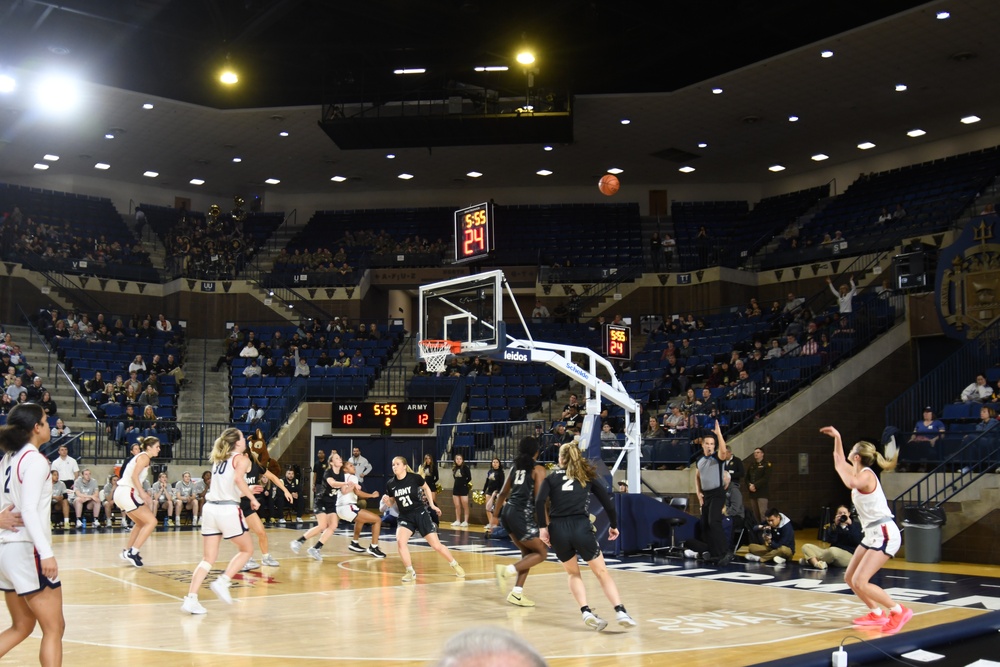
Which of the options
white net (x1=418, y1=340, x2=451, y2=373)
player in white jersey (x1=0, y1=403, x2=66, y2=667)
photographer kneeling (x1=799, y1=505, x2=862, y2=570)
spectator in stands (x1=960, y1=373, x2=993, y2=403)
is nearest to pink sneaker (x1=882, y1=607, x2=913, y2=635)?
photographer kneeling (x1=799, y1=505, x2=862, y2=570)

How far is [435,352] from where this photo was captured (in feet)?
55.6

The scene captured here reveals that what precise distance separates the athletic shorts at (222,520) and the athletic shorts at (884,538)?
659 centimetres

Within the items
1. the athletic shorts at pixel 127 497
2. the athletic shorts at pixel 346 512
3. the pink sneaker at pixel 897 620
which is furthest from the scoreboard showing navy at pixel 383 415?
the pink sneaker at pixel 897 620

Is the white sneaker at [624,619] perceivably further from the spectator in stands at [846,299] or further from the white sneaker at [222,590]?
the spectator in stands at [846,299]

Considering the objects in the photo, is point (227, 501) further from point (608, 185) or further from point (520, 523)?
point (608, 185)

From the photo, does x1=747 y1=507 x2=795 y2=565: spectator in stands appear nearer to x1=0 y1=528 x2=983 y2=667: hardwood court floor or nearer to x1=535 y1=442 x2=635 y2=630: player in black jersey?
x1=0 y1=528 x2=983 y2=667: hardwood court floor

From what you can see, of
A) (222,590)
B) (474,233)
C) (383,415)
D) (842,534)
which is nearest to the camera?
(222,590)

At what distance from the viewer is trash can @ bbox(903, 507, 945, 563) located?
50.3 ft

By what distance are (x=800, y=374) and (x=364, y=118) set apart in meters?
12.9

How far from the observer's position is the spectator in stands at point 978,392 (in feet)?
59.4

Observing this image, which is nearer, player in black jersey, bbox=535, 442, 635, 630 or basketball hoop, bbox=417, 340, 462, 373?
player in black jersey, bbox=535, 442, 635, 630

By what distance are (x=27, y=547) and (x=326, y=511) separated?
32.3 ft

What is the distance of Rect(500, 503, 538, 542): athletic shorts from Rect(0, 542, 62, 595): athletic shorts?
5.71 m

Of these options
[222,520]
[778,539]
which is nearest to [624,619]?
[222,520]
